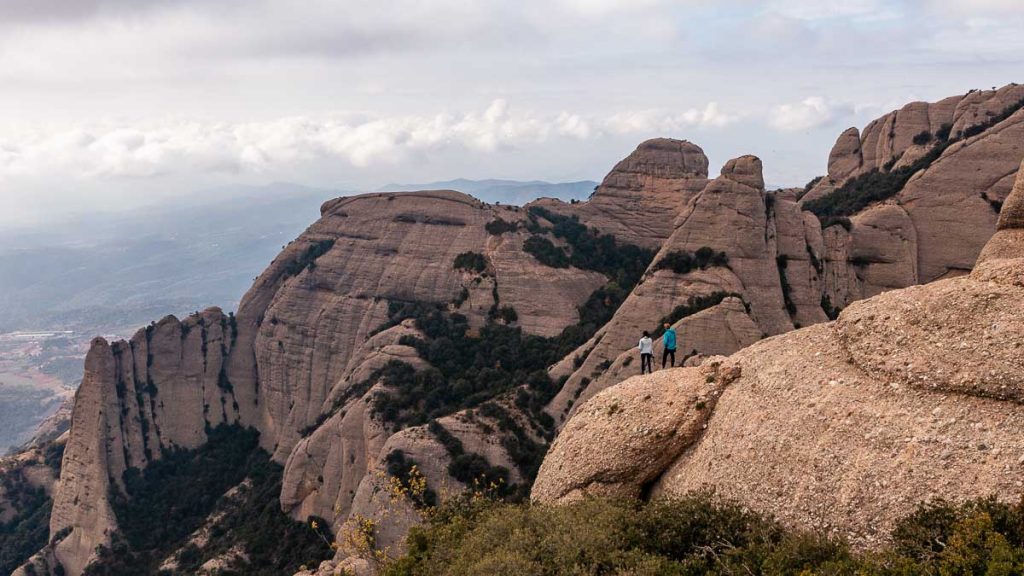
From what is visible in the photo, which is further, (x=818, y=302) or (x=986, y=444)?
(x=818, y=302)

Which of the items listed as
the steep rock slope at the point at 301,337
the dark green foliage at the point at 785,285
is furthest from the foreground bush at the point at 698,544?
the steep rock slope at the point at 301,337

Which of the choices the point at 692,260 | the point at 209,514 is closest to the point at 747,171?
the point at 692,260

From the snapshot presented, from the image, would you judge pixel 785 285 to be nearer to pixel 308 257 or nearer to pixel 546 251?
pixel 546 251

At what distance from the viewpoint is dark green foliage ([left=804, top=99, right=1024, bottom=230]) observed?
5784 centimetres

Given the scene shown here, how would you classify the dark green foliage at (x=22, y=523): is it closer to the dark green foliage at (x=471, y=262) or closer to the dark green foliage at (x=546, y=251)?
the dark green foliage at (x=471, y=262)

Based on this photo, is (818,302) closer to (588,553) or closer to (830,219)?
(830,219)

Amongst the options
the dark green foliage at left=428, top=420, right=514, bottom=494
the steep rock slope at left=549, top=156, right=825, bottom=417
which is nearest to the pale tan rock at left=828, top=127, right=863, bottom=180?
the steep rock slope at left=549, top=156, right=825, bottom=417

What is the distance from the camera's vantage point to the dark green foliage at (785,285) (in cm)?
4844

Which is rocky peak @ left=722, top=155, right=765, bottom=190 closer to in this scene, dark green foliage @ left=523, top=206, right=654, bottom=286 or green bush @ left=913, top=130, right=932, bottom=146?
dark green foliage @ left=523, top=206, right=654, bottom=286

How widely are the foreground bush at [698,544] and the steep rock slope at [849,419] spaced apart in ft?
2.14

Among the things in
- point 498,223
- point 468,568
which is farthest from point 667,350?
point 498,223

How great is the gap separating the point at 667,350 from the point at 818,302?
26708mm

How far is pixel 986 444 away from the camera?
47.4ft

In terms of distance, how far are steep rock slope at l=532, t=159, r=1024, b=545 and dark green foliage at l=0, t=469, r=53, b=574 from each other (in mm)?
76038
